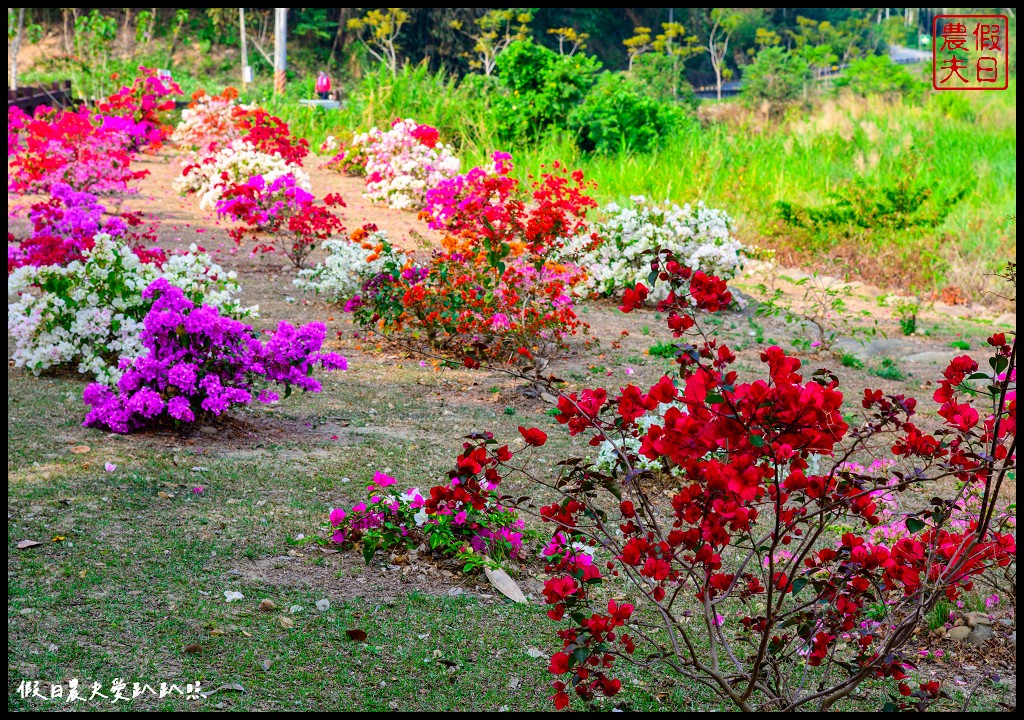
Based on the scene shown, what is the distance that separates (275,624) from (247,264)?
6157mm

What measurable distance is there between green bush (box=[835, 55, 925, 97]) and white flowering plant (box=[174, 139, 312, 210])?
548 inches

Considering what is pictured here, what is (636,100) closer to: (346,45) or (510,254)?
(510,254)

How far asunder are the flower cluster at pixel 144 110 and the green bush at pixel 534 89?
4.88 metres

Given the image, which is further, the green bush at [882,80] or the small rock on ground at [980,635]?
the green bush at [882,80]

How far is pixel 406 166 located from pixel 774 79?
44.9ft

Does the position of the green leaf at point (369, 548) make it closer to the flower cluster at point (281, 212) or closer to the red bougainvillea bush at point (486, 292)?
the red bougainvillea bush at point (486, 292)

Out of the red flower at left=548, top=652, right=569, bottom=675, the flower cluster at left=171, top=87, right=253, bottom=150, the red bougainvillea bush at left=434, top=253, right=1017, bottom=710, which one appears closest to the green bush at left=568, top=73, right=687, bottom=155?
the flower cluster at left=171, top=87, right=253, bottom=150

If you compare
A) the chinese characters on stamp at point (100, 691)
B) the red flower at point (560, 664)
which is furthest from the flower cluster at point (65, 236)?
the red flower at point (560, 664)

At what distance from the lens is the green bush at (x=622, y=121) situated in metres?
13.9

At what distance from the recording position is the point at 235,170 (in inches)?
434

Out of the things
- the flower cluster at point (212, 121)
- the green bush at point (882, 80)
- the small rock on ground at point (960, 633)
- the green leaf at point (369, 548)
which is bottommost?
the small rock on ground at point (960, 633)

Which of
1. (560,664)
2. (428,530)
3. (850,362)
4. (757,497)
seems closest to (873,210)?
(850,362)

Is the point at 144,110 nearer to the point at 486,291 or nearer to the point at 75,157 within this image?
the point at 75,157

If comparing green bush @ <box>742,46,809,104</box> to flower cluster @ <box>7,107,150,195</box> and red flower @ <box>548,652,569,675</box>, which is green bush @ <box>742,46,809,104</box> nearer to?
flower cluster @ <box>7,107,150,195</box>
